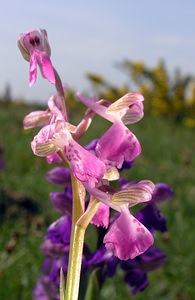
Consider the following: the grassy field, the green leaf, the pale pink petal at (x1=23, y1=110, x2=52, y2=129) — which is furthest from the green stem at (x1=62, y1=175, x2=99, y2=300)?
the grassy field

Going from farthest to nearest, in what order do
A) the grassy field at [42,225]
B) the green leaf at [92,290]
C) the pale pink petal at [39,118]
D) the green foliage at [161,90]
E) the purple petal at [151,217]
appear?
the green foliage at [161,90] < the grassy field at [42,225] < the purple petal at [151,217] < the green leaf at [92,290] < the pale pink petal at [39,118]

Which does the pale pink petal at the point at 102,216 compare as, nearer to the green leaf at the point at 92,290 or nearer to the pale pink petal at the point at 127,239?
the pale pink petal at the point at 127,239

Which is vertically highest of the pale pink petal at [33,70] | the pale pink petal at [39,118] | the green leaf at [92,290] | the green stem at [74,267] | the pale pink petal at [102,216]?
the pale pink petal at [33,70]

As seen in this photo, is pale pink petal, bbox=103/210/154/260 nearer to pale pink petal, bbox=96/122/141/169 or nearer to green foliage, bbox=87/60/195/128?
pale pink petal, bbox=96/122/141/169

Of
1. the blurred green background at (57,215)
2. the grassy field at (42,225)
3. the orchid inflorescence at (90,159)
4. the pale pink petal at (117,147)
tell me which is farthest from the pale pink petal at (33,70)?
the grassy field at (42,225)

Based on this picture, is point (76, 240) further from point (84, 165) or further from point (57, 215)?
point (57, 215)

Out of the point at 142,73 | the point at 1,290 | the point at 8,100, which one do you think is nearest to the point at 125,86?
the point at 142,73

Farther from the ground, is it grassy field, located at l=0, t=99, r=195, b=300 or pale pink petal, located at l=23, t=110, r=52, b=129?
pale pink petal, located at l=23, t=110, r=52, b=129
